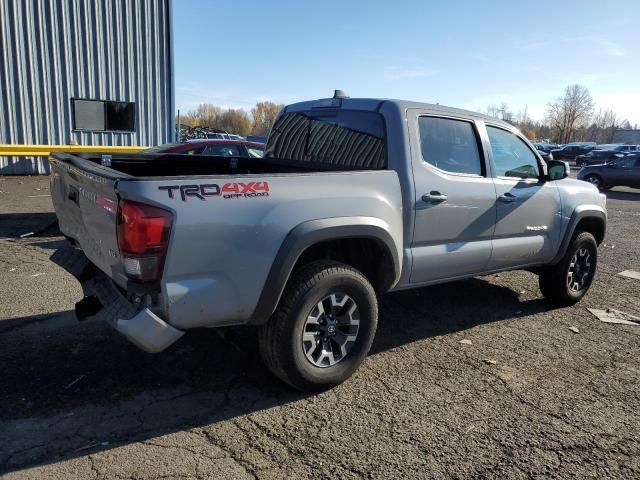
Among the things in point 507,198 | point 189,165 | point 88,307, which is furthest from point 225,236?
point 507,198

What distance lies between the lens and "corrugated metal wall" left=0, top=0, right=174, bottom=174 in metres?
14.5

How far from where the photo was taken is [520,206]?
4.81 m

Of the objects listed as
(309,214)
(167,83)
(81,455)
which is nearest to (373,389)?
(309,214)

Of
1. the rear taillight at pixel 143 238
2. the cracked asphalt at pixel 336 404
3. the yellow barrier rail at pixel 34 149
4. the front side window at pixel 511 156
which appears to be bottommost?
the cracked asphalt at pixel 336 404

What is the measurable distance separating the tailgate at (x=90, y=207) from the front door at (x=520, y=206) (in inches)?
126

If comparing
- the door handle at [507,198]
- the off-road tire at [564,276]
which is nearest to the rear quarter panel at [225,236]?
the door handle at [507,198]

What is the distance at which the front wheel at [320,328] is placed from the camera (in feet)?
10.9

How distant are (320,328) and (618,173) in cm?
2095

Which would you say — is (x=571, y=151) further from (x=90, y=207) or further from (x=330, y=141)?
(x=90, y=207)

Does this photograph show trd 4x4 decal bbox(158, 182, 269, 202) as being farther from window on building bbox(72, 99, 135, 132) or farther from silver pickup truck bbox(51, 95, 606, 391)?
window on building bbox(72, 99, 135, 132)

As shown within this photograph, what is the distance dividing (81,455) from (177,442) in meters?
0.50

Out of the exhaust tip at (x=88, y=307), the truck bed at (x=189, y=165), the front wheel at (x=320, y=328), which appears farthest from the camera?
the truck bed at (x=189, y=165)

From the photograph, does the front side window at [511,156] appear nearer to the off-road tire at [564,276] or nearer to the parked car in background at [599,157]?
the off-road tire at [564,276]

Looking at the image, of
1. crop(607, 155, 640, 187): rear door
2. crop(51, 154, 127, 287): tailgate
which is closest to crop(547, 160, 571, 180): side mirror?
crop(51, 154, 127, 287): tailgate
